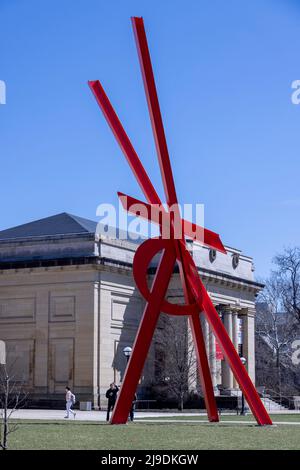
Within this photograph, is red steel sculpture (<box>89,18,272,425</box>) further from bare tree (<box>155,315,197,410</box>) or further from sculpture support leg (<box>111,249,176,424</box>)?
bare tree (<box>155,315,197,410</box>)

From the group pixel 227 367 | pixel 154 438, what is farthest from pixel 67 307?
pixel 154 438

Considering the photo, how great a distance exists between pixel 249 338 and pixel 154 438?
48242mm

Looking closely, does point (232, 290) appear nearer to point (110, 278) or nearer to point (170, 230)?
point (110, 278)

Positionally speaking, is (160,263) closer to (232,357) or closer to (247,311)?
(232,357)

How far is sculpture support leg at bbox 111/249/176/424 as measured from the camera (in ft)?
93.6

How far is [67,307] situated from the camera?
58.2 metres

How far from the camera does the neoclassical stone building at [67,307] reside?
57344 millimetres

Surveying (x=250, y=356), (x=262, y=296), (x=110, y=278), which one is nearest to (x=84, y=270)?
(x=110, y=278)

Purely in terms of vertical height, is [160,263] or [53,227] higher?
[53,227]

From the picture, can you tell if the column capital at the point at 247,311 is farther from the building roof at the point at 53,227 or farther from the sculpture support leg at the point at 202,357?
the sculpture support leg at the point at 202,357

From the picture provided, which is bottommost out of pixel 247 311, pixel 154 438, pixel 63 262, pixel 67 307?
pixel 154 438

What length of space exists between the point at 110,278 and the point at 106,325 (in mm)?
2946

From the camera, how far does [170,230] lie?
30.2 m

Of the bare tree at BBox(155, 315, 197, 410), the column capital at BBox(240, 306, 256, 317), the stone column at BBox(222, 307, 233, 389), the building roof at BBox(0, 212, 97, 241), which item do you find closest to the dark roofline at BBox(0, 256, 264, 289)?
the building roof at BBox(0, 212, 97, 241)
